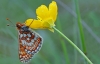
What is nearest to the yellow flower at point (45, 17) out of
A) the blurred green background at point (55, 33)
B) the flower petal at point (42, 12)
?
the flower petal at point (42, 12)

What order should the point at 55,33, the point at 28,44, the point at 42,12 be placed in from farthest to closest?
the point at 55,33 → the point at 28,44 → the point at 42,12

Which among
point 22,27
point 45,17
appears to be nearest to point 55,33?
point 22,27

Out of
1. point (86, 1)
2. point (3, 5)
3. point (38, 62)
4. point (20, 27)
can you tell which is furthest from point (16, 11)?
point (20, 27)

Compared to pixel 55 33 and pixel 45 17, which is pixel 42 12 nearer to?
pixel 45 17

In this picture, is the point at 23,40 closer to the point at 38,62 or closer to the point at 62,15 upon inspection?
the point at 38,62

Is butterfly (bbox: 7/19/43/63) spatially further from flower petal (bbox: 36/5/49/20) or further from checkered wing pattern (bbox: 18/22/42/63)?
flower petal (bbox: 36/5/49/20)

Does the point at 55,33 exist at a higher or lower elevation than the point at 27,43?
higher

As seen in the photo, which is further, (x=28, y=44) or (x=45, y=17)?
(x=28, y=44)
